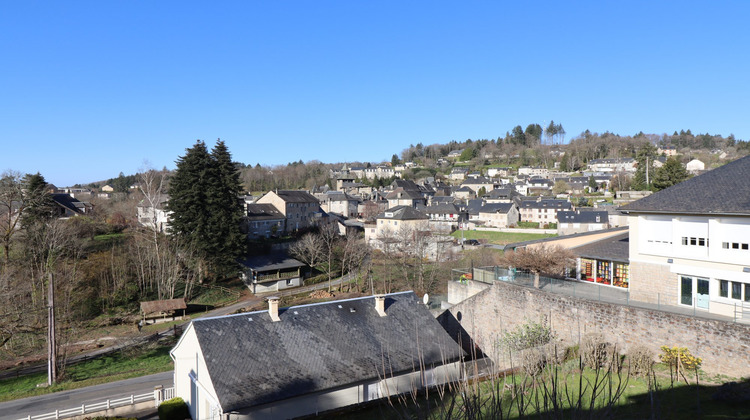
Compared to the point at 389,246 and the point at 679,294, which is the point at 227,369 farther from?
the point at 389,246

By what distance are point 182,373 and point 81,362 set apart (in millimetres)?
11609

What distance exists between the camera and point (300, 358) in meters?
15.9

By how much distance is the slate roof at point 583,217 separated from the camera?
169 feet

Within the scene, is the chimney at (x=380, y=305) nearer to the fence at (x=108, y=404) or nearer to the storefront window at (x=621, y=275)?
the fence at (x=108, y=404)

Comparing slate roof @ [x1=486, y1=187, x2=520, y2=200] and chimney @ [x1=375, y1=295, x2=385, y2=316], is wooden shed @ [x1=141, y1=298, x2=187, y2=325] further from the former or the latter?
slate roof @ [x1=486, y1=187, x2=520, y2=200]

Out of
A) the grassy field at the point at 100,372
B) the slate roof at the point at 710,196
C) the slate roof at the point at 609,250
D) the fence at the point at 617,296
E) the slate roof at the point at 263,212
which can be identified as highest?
the slate roof at the point at 710,196

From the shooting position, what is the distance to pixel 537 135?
167 meters

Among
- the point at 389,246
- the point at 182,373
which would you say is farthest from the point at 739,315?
the point at 389,246

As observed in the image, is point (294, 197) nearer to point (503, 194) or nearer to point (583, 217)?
point (583, 217)

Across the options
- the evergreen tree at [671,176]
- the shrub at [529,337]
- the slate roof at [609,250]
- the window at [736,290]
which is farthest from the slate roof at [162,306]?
the evergreen tree at [671,176]

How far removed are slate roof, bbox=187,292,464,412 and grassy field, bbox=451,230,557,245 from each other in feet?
115

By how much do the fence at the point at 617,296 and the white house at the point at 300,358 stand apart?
4.67 metres

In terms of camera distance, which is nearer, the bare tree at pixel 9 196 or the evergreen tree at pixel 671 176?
the bare tree at pixel 9 196

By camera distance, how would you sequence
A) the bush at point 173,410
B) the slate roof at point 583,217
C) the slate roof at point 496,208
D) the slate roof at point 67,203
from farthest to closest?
the slate roof at point 496,208, the slate roof at point 67,203, the slate roof at point 583,217, the bush at point 173,410
